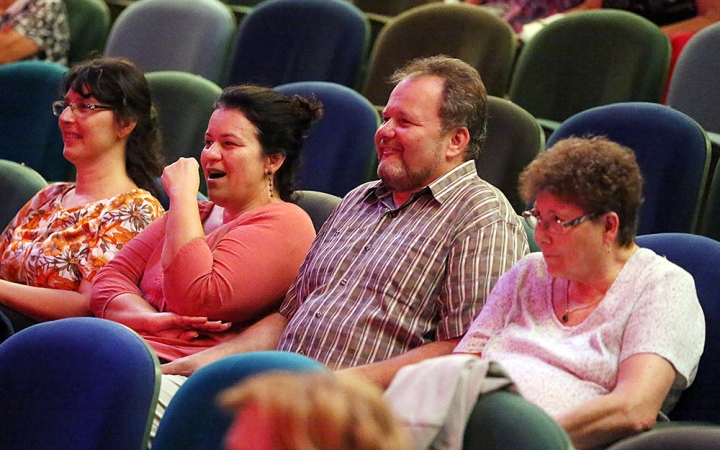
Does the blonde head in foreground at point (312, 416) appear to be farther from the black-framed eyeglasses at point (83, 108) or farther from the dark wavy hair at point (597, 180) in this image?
the black-framed eyeglasses at point (83, 108)

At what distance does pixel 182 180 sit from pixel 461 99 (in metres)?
A: 0.62

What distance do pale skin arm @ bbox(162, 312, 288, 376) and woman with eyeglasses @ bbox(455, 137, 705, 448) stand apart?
1.63 feet

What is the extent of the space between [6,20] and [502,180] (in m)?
2.23

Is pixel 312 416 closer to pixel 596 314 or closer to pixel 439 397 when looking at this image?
pixel 439 397

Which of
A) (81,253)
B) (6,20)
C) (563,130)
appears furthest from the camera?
(6,20)

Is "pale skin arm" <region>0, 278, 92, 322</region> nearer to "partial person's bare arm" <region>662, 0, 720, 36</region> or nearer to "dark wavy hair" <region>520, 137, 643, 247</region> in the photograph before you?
"dark wavy hair" <region>520, 137, 643, 247</region>

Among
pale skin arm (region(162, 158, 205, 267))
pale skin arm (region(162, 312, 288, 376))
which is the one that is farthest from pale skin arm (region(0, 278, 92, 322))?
pale skin arm (region(162, 312, 288, 376))

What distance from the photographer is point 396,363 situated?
1.79m

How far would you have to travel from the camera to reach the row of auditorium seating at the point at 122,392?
1444mm

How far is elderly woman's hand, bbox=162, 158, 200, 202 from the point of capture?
7.11ft

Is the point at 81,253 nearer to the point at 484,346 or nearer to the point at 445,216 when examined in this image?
the point at 445,216

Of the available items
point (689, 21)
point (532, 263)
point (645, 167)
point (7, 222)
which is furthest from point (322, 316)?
point (689, 21)

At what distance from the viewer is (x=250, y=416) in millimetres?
879

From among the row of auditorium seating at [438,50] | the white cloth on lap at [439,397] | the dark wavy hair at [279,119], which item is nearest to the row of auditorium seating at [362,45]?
the row of auditorium seating at [438,50]
